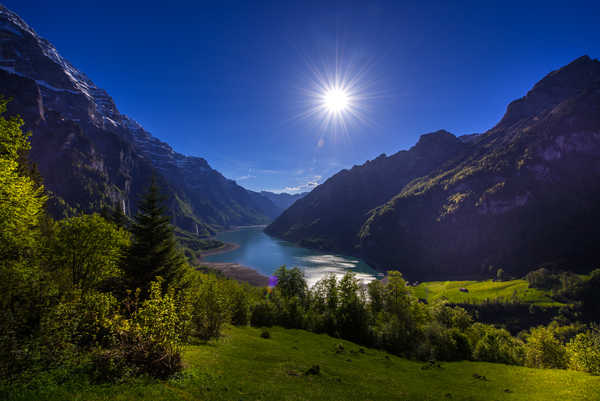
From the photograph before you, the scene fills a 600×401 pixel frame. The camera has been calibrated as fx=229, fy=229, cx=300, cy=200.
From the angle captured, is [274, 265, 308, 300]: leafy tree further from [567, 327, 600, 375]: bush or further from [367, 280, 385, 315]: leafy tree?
[567, 327, 600, 375]: bush

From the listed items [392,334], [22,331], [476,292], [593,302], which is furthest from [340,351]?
[593,302]

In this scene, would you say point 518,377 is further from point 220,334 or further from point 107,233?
point 107,233

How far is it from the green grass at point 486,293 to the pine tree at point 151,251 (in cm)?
14185

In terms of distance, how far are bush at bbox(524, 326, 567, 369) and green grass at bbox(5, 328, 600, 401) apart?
60.5 feet

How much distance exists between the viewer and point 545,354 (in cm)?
4291

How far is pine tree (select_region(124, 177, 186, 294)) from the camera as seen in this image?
28562 mm

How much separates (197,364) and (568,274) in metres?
246

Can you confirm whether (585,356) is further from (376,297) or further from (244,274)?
(244,274)

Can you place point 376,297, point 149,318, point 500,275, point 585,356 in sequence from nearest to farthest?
point 149,318 → point 585,356 → point 376,297 → point 500,275

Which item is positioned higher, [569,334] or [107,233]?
[107,233]

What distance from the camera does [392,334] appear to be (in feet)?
144

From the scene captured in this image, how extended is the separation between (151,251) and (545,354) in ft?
230

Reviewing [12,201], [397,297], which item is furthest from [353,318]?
[12,201]

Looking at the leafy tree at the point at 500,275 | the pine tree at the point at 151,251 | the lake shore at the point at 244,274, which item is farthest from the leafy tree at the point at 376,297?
the leafy tree at the point at 500,275
